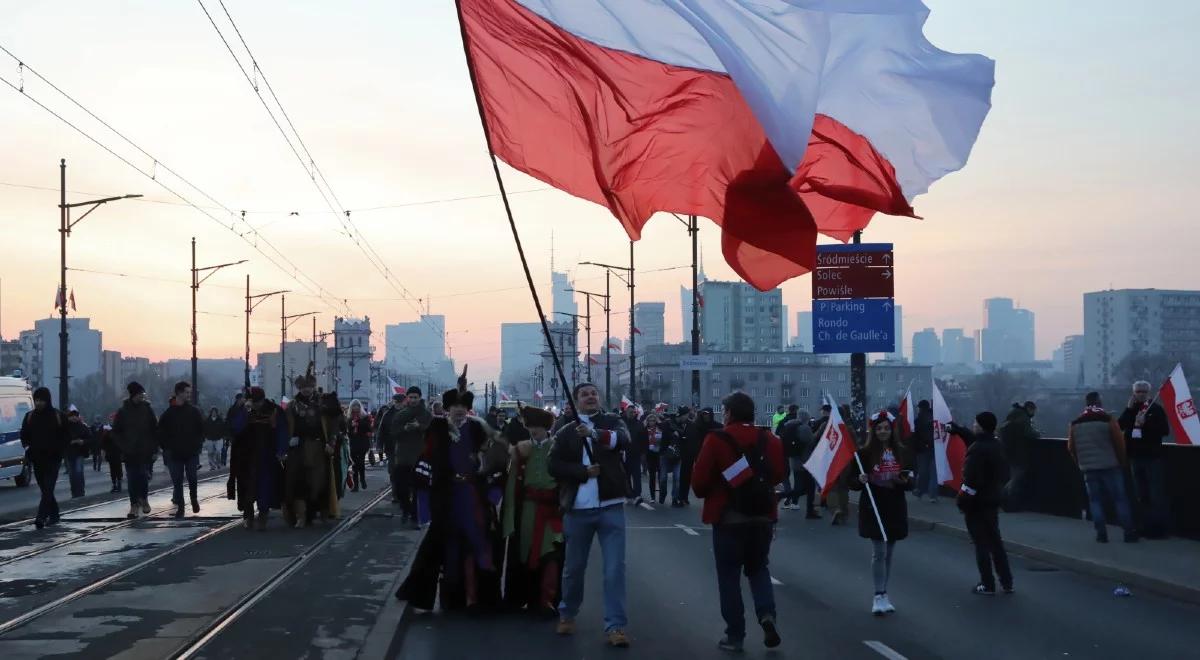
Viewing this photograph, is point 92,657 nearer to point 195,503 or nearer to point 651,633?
point 651,633

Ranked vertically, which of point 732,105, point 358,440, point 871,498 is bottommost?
point 358,440

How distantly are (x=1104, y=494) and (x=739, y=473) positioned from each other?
953 cm

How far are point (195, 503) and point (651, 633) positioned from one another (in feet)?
40.3

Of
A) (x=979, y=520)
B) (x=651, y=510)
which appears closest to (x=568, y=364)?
(x=651, y=510)

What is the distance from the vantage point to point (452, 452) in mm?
11758

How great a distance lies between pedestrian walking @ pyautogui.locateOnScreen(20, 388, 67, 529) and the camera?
18.7 meters

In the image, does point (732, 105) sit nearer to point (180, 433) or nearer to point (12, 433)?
point (180, 433)

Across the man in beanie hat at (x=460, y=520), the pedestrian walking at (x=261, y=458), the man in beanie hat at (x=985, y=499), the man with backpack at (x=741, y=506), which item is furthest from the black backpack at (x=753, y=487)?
the pedestrian walking at (x=261, y=458)

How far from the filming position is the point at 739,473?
9.65 metres

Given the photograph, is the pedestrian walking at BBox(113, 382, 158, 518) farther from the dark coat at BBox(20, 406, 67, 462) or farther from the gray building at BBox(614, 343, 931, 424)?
the gray building at BBox(614, 343, 931, 424)

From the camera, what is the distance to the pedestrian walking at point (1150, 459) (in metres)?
17.2

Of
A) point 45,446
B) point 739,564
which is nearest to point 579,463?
point 739,564

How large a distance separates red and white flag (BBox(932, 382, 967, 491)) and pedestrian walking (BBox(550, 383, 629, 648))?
7320mm

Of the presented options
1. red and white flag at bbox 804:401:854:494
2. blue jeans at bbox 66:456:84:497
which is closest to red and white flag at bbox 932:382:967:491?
red and white flag at bbox 804:401:854:494
